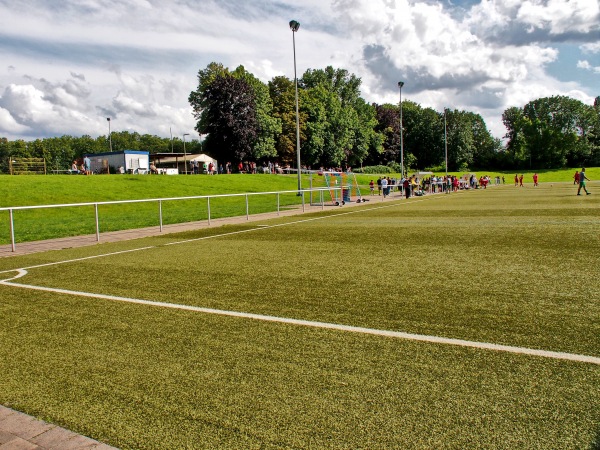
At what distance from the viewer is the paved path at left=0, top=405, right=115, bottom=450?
8.96 ft

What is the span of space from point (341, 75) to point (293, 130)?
29.9 meters

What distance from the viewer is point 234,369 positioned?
375 cm

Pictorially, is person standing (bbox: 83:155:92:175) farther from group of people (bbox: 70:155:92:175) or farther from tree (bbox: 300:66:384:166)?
tree (bbox: 300:66:384:166)

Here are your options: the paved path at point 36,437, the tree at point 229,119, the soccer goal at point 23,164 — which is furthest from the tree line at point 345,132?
the paved path at point 36,437

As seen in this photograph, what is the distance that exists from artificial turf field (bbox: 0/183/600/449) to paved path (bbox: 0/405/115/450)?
8cm

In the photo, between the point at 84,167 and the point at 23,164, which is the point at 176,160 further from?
the point at 23,164

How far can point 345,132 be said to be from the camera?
81125mm

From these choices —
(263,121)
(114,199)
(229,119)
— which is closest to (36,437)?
(114,199)

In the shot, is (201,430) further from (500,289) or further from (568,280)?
(568,280)

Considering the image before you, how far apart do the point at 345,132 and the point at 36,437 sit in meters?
80.5

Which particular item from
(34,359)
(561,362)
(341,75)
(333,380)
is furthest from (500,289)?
(341,75)

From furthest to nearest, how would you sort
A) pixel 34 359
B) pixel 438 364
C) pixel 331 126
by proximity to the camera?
pixel 331 126 < pixel 34 359 < pixel 438 364

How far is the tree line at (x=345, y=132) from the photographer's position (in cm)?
6375

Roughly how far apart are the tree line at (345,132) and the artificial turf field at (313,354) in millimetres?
49497
